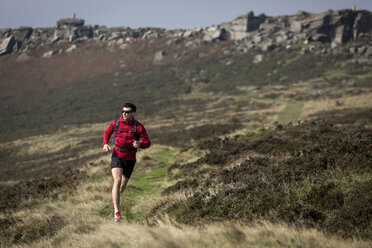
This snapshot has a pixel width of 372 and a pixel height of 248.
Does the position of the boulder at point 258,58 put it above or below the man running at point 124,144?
above

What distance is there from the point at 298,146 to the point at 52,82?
77.3m

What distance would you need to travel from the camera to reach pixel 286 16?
9919 centimetres

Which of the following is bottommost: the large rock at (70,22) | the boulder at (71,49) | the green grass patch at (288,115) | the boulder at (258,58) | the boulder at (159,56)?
the green grass patch at (288,115)

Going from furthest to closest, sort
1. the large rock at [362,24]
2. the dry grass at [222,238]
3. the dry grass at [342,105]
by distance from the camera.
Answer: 1. the large rock at [362,24]
2. the dry grass at [342,105]
3. the dry grass at [222,238]

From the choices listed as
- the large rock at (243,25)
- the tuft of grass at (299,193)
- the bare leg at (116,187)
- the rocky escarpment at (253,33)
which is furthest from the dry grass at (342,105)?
the large rock at (243,25)

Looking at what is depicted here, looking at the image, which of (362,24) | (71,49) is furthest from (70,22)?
(362,24)

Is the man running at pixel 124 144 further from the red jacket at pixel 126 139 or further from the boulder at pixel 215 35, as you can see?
the boulder at pixel 215 35

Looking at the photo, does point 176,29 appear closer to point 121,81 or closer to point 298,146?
point 121,81

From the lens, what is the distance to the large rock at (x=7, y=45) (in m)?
92.1

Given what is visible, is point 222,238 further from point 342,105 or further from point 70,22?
point 70,22

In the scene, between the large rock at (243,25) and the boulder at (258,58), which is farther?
the large rock at (243,25)

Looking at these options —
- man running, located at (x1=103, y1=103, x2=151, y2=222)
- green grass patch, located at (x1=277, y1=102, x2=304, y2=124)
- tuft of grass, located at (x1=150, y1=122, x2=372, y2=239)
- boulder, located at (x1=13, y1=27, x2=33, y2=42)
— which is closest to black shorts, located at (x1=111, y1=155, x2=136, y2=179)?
man running, located at (x1=103, y1=103, x2=151, y2=222)

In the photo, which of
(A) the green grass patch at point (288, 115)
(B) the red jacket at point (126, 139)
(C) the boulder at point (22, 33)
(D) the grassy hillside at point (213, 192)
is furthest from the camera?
(C) the boulder at point (22, 33)

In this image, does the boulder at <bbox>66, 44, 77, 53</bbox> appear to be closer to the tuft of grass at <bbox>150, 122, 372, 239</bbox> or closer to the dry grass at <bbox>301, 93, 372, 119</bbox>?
the dry grass at <bbox>301, 93, 372, 119</bbox>
